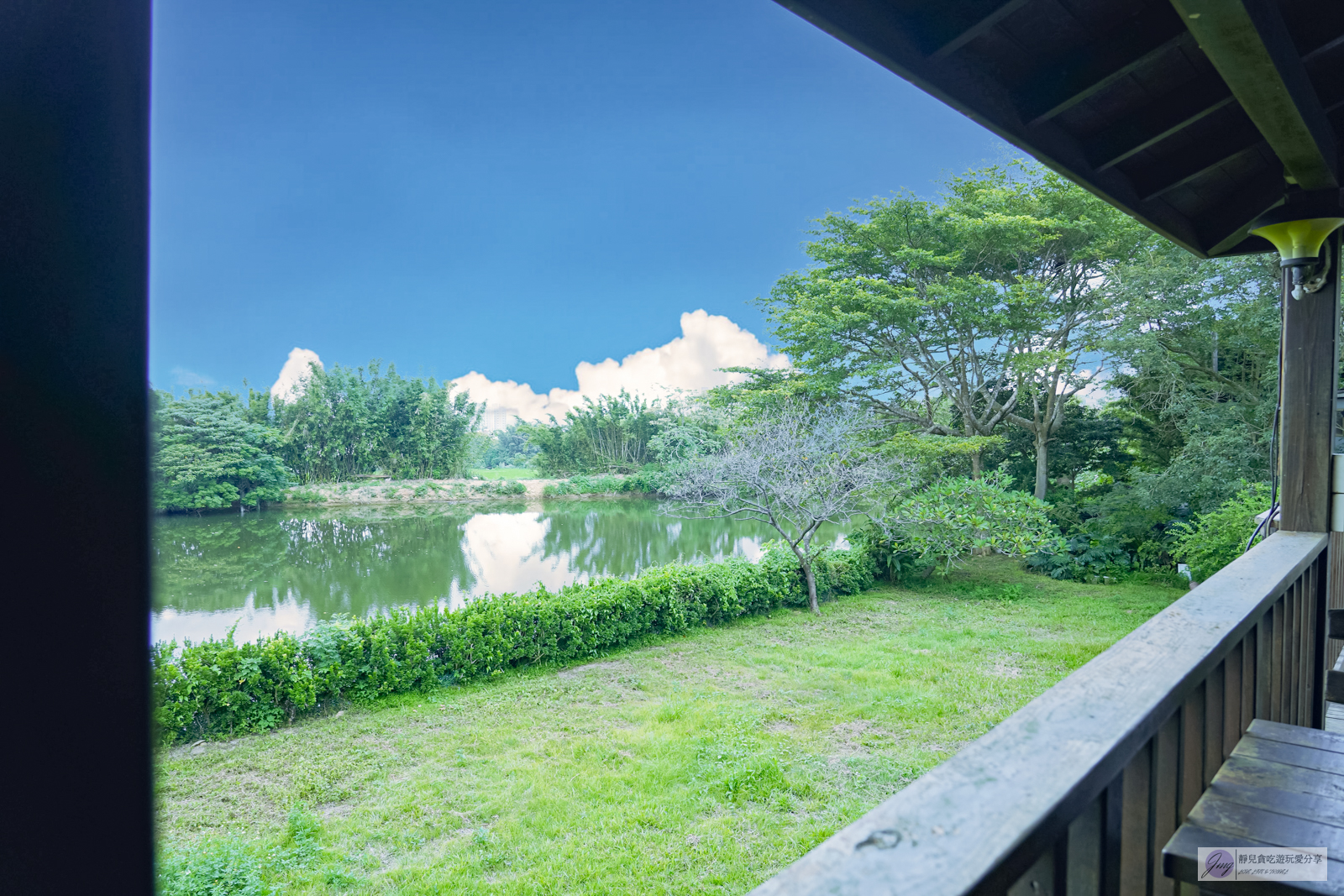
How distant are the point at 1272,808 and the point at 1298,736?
0.34m

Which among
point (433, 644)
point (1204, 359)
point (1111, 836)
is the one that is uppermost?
point (1204, 359)

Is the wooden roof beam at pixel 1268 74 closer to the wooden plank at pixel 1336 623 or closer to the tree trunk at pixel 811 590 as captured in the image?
the wooden plank at pixel 1336 623

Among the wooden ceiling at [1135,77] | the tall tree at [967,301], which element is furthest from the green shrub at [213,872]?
the tall tree at [967,301]

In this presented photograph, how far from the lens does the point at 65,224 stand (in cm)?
26

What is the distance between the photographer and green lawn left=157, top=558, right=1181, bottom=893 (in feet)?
8.70

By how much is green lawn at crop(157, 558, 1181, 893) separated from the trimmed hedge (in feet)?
0.64

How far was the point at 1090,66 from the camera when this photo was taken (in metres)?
1.38

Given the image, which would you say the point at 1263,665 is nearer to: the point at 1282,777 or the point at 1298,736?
the point at 1298,736

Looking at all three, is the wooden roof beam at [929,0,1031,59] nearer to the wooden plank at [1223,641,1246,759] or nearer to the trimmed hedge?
the wooden plank at [1223,641,1246,759]

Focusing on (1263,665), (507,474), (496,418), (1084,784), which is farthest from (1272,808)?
(496,418)

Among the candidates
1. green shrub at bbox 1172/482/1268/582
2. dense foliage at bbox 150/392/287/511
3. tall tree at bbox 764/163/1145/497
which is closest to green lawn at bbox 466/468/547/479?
dense foliage at bbox 150/392/287/511

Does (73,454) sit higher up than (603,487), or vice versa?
(73,454)

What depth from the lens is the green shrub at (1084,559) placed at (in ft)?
25.5

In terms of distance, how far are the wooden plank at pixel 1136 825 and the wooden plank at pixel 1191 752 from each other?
0.32ft
